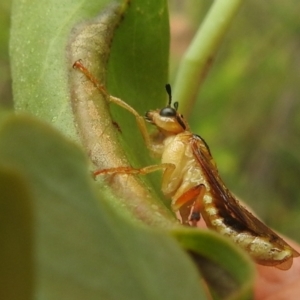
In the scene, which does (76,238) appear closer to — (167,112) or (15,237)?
(15,237)

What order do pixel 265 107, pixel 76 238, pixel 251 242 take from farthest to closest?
1. pixel 265 107
2. pixel 251 242
3. pixel 76 238

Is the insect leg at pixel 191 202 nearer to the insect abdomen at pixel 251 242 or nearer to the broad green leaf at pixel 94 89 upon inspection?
the insect abdomen at pixel 251 242

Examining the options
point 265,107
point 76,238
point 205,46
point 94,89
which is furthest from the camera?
point 265,107

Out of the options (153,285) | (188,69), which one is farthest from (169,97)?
(153,285)

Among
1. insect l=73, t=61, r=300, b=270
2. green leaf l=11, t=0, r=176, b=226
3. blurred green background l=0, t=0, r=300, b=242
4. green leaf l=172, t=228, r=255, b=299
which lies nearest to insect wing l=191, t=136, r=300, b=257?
insect l=73, t=61, r=300, b=270

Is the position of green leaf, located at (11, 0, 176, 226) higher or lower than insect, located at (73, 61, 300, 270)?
higher

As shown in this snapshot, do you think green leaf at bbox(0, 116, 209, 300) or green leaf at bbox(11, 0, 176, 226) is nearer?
green leaf at bbox(0, 116, 209, 300)

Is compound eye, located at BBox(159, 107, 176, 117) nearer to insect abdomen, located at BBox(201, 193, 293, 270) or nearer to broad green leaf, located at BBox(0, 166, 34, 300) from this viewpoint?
insect abdomen, located at BBox(201, 193, 293, 270)

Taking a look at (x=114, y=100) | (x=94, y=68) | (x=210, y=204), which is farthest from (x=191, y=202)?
(x=94, y=68)
